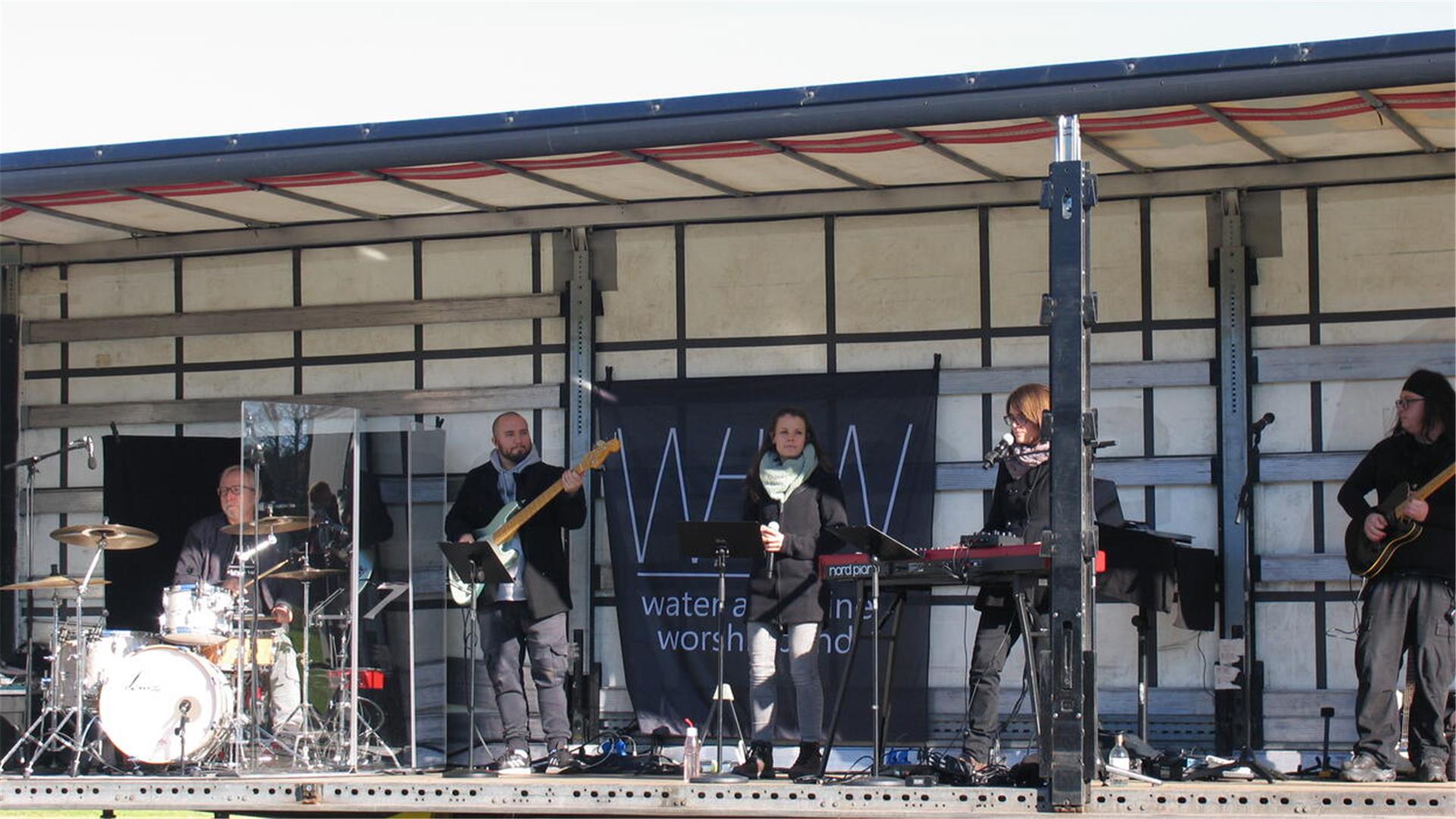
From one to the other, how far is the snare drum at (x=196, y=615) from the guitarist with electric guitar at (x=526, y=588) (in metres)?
1.17

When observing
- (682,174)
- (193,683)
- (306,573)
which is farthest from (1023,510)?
(193,683)

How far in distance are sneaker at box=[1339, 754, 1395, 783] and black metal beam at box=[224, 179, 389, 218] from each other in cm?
532

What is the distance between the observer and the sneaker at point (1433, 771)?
7.29m

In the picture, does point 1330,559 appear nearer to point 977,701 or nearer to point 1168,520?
point 1168,520

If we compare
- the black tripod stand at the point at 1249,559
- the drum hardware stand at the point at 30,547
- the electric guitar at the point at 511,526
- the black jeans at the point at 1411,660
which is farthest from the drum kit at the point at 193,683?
the black jeans at the point at 1411,660

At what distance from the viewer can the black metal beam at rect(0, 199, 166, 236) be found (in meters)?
9.55

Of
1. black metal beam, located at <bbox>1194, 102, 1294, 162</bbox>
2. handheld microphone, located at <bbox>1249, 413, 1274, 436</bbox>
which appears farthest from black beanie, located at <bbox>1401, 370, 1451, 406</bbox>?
black metal beam, located at <bbox>1194, 102, 1294, 162</bbox>

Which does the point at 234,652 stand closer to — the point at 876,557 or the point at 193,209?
the point at 193,209

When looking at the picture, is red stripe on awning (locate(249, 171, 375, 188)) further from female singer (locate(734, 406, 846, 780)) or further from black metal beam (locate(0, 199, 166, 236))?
female singer (locate(734, 406, 846, 780))

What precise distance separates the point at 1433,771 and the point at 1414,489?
1143 mm

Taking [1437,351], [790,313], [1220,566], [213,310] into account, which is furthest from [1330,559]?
[213,310]

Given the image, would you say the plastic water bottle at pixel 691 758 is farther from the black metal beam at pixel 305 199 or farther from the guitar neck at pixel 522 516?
the black metal beam at pixel 305 199

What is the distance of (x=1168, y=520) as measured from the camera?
30.3 ft

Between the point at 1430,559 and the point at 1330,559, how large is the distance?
1515mm
